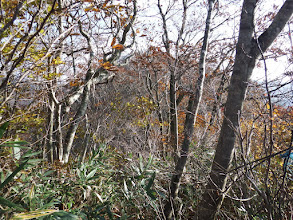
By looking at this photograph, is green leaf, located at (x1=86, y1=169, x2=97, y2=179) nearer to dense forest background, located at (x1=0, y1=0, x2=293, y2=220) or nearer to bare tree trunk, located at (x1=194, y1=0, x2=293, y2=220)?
dense forest background, located at (x1=0, y1=0, x2=293, y2=220)

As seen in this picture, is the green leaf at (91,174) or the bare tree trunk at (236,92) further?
the green leaf at (91,174)

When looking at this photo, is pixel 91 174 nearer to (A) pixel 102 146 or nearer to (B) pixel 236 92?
(A) pixel 102 146

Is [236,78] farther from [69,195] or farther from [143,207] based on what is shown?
[69,195]

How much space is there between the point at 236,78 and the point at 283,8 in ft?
2.97

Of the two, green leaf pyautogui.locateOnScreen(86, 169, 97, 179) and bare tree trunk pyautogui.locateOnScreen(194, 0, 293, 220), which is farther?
green leaf pyautogui.locateOnScreen(86, 169, 97, 179)

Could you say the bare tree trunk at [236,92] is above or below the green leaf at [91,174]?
above

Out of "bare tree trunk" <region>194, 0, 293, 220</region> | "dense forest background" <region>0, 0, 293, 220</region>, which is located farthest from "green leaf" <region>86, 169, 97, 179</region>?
"bare tree trunk" <region>194, 0, 293, 220</region>

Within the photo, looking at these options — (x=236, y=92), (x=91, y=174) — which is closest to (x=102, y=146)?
(x=91, y=174)

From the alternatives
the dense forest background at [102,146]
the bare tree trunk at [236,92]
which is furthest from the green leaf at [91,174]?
the bare tree trunk at [236,92]

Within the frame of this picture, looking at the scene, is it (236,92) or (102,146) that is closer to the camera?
(236,92)

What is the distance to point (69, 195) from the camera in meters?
2.68

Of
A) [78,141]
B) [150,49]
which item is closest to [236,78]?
[150,49]

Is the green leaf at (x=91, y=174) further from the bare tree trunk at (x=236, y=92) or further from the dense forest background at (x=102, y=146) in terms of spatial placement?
the bare tree trunk at (x=236, y=92)

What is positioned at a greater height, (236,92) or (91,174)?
(236,92)
